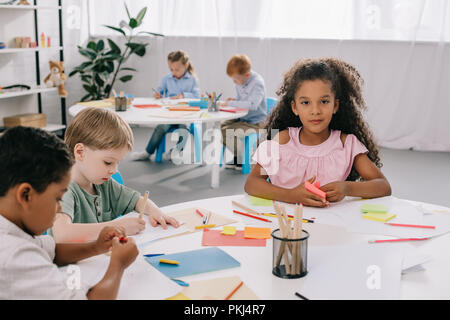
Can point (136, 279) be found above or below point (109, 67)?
below

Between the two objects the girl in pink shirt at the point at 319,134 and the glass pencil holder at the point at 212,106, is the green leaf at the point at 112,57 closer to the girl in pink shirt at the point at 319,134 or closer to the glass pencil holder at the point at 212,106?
the glass pencil holder at the point at 212,106

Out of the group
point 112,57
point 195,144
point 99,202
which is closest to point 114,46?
point 112,57

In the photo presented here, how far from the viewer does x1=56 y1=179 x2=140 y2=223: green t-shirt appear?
5.00 ft

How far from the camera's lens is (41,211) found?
985 mm

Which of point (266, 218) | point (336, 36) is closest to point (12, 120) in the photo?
point (336, 36)

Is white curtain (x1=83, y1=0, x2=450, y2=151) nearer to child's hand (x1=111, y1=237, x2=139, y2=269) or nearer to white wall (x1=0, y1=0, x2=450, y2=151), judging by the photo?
white wall (x1=0, y1=0, x2=450, y2=151)

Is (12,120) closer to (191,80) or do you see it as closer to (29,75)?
(29,75)

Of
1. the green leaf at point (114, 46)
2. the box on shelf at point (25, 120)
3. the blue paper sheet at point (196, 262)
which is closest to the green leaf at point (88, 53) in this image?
the green leaf at point (114, 46)

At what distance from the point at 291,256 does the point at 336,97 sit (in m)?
1.02

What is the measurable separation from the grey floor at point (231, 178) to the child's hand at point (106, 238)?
242 cm

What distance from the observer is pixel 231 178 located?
4.34 metres

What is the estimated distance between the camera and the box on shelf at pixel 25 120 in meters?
5.14

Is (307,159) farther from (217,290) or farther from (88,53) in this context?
(88,53)

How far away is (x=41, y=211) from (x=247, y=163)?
3.56m
